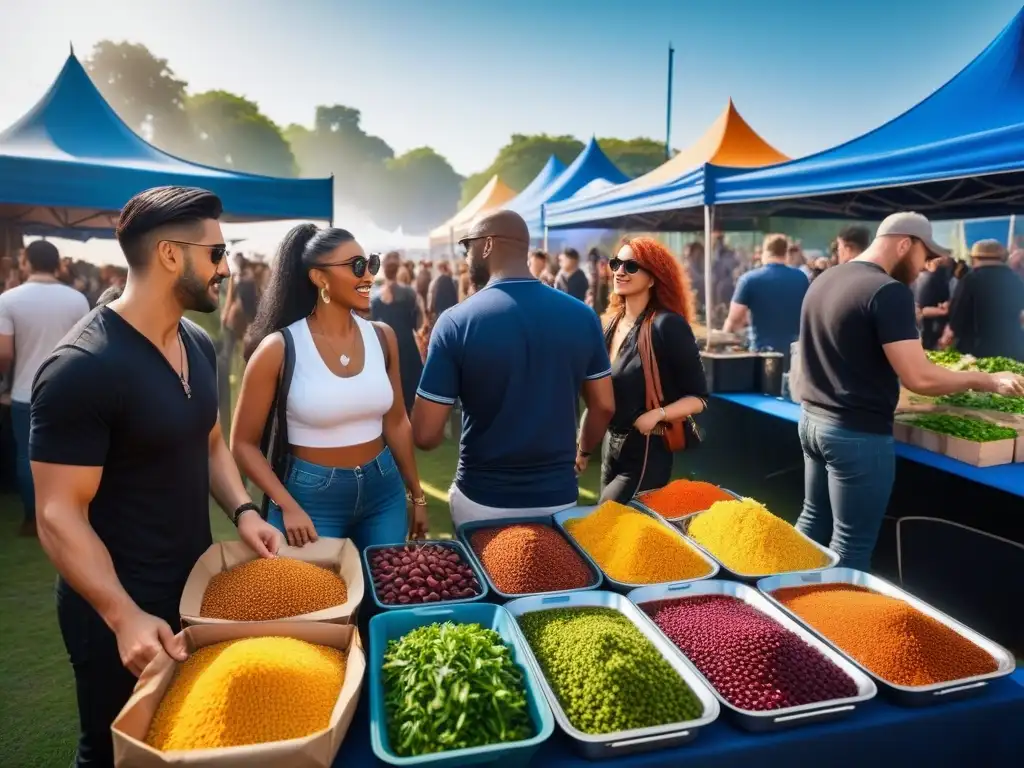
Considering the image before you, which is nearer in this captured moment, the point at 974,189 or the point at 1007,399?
the point at 1007,399

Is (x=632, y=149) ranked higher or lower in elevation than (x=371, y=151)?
lower

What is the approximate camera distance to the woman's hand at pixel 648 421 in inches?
107

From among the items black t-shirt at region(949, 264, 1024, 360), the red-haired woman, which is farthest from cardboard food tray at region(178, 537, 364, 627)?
black t-shirt at region(949, 264, 1024, 360)

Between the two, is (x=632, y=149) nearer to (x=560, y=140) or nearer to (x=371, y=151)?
(x=560, y=140)

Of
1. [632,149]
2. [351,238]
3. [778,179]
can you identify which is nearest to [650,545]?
[351,238]

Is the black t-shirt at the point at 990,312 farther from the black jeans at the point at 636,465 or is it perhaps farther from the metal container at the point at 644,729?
the metal container at the point at 644,729

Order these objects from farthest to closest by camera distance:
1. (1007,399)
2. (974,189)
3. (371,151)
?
(371,151), (974,189), (1007,399)

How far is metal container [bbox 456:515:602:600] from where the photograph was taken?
5.69 ft

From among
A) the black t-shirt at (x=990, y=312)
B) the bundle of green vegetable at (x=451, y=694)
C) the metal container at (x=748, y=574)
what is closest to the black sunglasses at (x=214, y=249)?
the bundle of green vegetable at (x=451, y=694)

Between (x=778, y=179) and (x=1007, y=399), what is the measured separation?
7.36 feet

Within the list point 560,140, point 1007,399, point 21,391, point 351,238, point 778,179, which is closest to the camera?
point 351,238

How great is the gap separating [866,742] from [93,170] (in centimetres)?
626

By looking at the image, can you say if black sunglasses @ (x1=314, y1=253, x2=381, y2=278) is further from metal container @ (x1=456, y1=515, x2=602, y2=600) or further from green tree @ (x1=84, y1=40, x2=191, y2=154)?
green tree @ (x1=84, y1=40, x2=191, y2=154)

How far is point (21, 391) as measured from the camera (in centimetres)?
405
